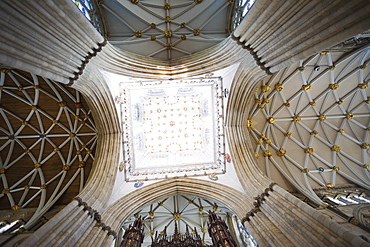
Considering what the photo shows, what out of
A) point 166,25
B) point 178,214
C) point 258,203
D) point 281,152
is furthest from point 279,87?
point 178,214

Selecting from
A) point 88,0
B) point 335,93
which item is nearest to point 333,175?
point 335,93

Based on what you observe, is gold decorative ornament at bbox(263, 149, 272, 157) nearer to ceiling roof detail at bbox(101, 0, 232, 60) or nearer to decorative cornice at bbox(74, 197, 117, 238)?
ceiling roof detail at bbox(101, 0, 232, 60)

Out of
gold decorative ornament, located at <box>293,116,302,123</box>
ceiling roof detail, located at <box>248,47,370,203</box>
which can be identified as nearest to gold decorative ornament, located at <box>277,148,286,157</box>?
ceiling roof detail, located at <box>248,47,370,203</box>

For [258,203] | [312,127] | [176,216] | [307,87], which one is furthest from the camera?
[176,216]

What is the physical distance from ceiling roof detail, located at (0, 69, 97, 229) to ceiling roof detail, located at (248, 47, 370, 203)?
8.68 metres

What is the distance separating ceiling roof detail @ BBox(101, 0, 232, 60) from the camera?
8.93 meters

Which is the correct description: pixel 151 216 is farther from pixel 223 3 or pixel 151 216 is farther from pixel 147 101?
pixel 223 3

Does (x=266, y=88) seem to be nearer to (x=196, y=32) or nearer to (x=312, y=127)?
(x=312, y=127)

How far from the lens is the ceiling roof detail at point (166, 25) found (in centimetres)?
893

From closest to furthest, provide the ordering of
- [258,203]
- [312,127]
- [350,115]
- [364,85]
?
1. [258,203]
2. [364,85]
3. [350,115]
4. [312,127]

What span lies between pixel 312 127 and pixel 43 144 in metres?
13.9

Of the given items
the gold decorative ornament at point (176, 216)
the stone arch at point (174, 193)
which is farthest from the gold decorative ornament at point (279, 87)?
the gold decorative ornament at point (176, 216)

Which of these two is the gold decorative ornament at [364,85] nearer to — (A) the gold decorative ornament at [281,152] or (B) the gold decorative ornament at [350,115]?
(B) the gold decorative ornament at [350,115]

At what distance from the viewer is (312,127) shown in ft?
34.2
